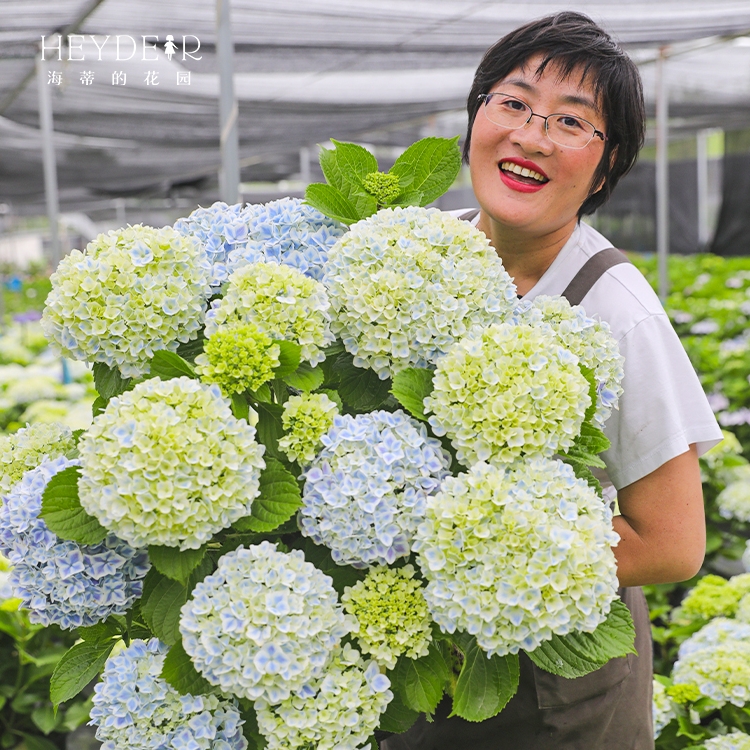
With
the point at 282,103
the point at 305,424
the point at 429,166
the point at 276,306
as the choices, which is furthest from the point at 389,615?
the point at 282,103

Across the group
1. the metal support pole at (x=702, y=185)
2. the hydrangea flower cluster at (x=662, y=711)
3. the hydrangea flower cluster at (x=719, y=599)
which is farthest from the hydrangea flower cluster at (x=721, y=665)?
the metal support pole at (x=702, y=185)

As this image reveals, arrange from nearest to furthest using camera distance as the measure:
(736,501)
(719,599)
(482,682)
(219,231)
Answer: (482,682)
(219,231)
(719,599)
(736,501)

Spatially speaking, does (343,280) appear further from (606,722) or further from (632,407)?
(606,722)

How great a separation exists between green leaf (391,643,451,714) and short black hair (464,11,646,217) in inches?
31.7

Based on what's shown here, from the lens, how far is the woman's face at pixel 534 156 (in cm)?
118

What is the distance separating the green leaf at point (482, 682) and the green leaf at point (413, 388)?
9.5 inches

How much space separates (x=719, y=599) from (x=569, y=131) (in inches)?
59.5

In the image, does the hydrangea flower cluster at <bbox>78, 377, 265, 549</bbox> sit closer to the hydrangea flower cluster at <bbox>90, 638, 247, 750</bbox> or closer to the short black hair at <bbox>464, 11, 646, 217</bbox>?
the hydrangea flower cluster at <bbox>90, 638, 247, 750</bbox>

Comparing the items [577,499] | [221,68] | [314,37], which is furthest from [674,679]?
[314,37]

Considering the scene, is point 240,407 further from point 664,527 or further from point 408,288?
point 664,527

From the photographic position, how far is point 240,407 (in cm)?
85

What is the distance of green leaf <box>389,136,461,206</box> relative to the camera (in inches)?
42.4

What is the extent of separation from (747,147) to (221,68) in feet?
42.6

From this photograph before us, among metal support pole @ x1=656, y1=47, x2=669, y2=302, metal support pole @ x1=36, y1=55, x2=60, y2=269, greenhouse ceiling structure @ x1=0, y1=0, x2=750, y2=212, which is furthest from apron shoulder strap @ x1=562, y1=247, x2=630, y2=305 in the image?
metal support pole @ x1=656, y1=47, x2=669, y2=302
